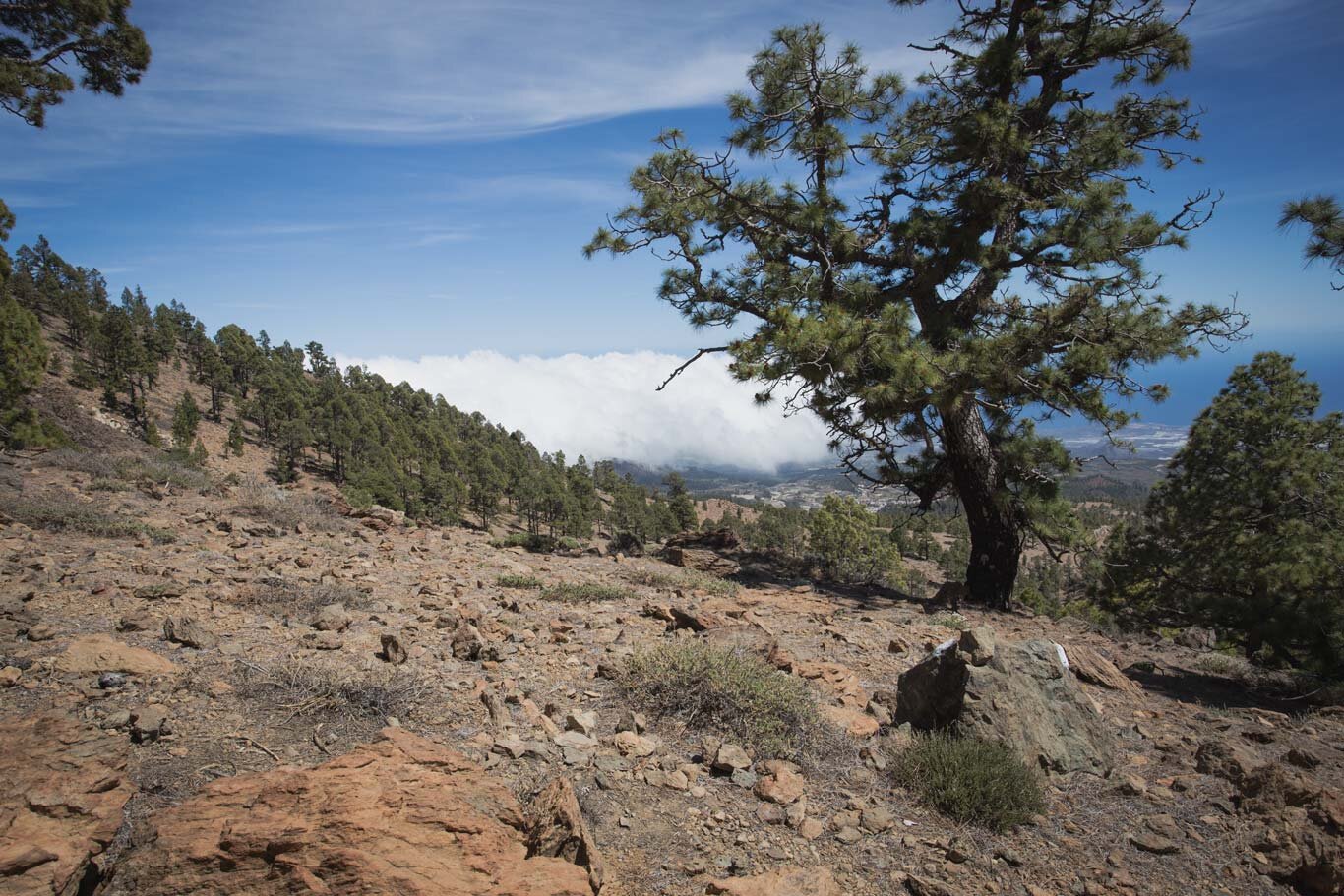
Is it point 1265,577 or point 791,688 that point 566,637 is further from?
point 1265,577

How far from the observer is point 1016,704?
15.7 ft

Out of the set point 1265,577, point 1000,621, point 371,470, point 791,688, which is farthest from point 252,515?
point 371,470

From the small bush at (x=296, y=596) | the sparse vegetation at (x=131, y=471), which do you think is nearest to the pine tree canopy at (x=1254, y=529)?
the small bush at (x=296, y=596)

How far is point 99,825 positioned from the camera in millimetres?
2570

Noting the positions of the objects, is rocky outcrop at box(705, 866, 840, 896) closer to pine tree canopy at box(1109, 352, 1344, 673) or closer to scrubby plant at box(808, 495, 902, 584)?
pine tree canopy at box(1109, 352, 1344, 673)

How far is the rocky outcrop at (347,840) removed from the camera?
2.37 metres

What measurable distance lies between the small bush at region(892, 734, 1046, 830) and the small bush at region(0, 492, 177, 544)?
984 cm

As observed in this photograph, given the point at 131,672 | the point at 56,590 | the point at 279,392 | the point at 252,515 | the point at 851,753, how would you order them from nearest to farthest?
1. the point at 131,672
2. the point at 851,753
3. the point at 56,590
4. the point at 252,515
5. the point at 279,392

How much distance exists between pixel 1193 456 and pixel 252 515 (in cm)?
2098

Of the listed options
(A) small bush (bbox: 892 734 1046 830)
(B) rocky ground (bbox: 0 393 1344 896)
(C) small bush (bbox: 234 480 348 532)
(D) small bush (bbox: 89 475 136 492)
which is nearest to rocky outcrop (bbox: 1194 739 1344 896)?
(B) rocky ground (bbox: 0 393 1344 896)

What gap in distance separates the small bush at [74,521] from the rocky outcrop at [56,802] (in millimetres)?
6337

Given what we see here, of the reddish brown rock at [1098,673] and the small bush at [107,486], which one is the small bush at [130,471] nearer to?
the small bush at [107,486]

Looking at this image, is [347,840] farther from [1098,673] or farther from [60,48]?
[60,48]

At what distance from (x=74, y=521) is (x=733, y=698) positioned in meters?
9.65
